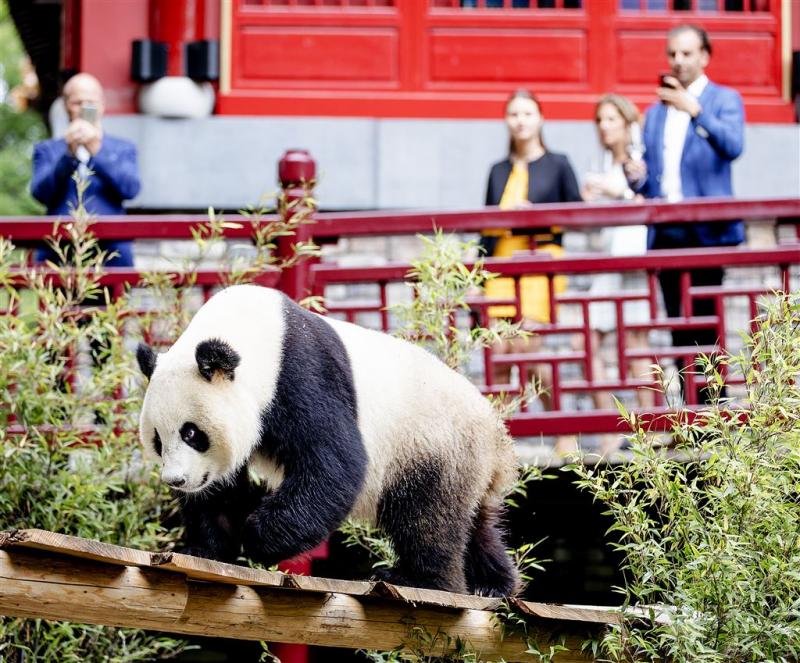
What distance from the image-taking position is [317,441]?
415 centimetres

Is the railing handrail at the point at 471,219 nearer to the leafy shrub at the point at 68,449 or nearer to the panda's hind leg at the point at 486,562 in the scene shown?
the leafy shrub at the point at 68,449

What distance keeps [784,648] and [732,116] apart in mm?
3450

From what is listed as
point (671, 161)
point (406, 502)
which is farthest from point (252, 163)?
point (406, 502)

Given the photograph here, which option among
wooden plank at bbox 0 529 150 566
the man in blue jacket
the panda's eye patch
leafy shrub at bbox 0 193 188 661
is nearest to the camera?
wooden plank at bbox 0 529 150 566

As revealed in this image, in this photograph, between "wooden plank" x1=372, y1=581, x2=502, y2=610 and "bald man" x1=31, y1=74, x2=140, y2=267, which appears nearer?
"wooden plank" x1=372, y1=581, x2=502, y2=610

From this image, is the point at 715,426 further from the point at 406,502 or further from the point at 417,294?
the point at 417,294

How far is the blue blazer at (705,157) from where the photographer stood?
673 cm

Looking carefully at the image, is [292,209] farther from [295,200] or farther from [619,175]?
[619,175]

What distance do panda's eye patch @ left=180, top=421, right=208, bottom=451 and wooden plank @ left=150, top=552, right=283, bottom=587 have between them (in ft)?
1.01

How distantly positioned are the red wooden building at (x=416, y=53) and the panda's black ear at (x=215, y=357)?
18.8ft

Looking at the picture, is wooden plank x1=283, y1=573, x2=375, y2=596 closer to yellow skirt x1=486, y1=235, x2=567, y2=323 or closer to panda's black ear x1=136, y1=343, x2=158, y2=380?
panda's black ear x1=136, y1=343, x2=158, y2=380

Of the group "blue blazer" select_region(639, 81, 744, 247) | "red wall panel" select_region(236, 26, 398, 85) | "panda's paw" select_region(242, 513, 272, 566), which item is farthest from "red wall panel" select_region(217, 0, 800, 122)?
"panda's paw" select_region(242, 513, 272, 566)

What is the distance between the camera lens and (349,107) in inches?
379

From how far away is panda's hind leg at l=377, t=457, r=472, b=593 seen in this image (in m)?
4.44
